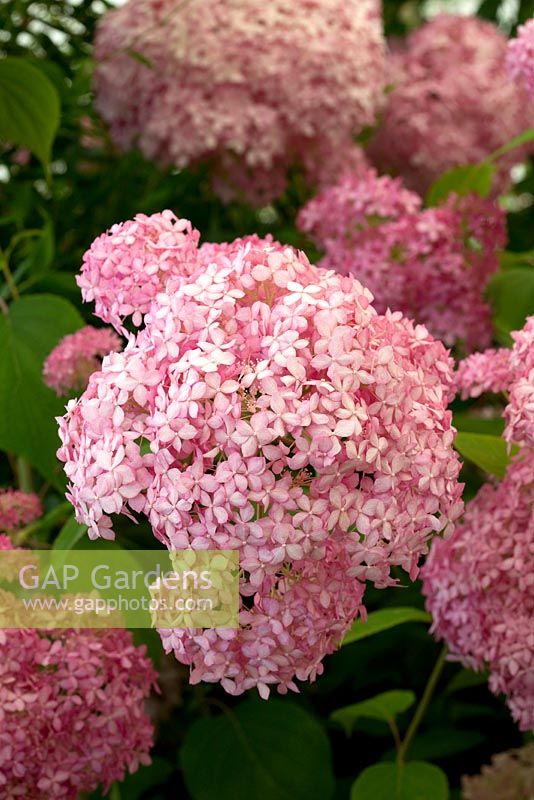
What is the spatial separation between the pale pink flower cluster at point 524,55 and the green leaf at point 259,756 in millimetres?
488

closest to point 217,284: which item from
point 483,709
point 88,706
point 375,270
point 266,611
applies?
point 266,611

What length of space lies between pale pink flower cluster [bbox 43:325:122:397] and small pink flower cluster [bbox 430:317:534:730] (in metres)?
0.22

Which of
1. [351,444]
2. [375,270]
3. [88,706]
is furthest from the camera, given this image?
[375,270]

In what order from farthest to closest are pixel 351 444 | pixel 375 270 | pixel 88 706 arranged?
pixel 375 270 → pixel 88 706 → pixel 351 444

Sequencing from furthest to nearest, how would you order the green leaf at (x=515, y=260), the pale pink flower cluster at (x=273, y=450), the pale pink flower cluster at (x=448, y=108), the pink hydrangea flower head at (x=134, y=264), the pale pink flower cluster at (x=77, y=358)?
the pale pink flower cluster at (x=448, y=108), the green leaf at (x=515, y=260), the pale pink flower cluster at (x=77, y=358), the pink hydrangea flower head at (x=134, y=264), the pale pink flower cluster at (x=273, y=450)

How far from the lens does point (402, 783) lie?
0.73 meters

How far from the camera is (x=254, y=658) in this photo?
51cm

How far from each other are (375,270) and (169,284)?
1.17 ft

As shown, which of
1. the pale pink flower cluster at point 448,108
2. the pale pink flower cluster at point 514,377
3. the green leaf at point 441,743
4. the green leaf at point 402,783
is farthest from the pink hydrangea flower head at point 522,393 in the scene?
the pale pink flower cluster at point 448,108

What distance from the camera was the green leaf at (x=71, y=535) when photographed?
658 mm

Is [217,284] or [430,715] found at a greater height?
[217,284]

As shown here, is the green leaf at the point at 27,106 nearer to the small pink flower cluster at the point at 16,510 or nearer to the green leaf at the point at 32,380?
the green leaf at the point at 32,380

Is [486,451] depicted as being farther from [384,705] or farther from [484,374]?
[384,705]

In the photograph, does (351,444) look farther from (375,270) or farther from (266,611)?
(375,270)
